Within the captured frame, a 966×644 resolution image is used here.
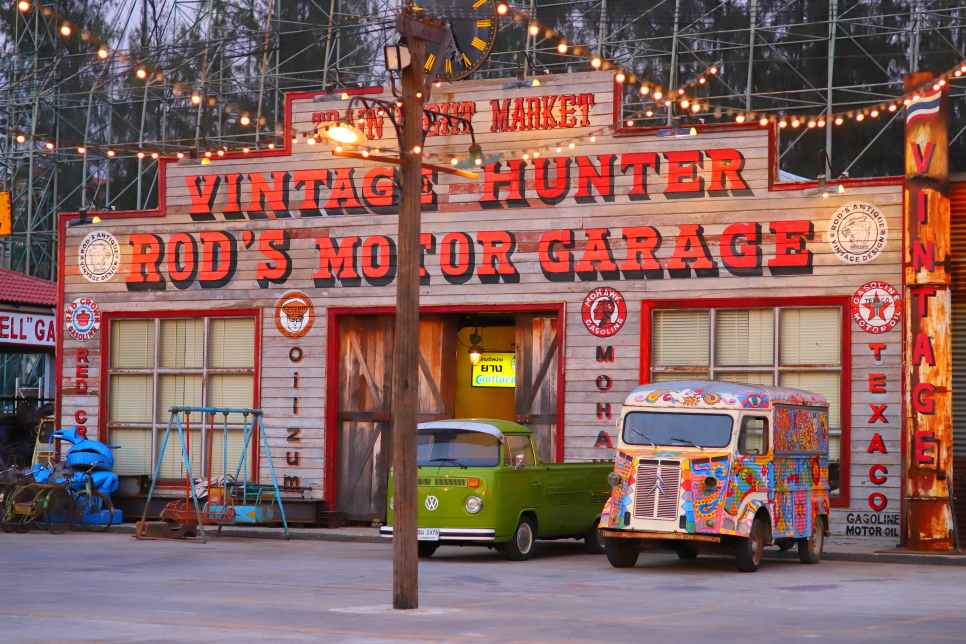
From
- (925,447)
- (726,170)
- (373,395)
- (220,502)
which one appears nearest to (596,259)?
(726,170)

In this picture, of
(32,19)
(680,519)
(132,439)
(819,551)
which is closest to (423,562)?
(680,519)

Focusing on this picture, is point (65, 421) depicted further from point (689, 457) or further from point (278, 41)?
point (278, 41)

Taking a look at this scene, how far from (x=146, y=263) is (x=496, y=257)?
23.0ft

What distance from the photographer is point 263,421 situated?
23453mm

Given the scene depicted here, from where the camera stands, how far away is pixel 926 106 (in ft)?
62.8

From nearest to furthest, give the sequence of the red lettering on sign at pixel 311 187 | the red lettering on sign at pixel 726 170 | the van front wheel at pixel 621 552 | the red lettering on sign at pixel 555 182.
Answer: the van front wheel at pixel 621 552
the red lettering on sign at pixel 726 170
the red lettering on sign at pixel 555 182
the red lettering on sign at pixel 311 187

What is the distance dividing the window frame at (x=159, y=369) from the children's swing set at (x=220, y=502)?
522 millimetres

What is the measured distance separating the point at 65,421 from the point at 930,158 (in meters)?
16.2

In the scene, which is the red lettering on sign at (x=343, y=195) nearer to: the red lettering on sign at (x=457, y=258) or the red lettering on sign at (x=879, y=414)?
the red lettering on sign at (x=457, y=258)

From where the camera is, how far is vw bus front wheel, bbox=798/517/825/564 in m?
17.8

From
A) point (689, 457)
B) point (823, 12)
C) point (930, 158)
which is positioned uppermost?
point (823, 12)

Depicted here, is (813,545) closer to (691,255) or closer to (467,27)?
(691,255)

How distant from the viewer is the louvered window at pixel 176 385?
24.0m

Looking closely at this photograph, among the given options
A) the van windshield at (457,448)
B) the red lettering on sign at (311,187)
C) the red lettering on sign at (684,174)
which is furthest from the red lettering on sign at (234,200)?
the red lettering on sign at (684,174)
